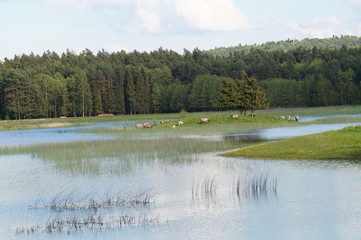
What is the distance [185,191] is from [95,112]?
131011 mm

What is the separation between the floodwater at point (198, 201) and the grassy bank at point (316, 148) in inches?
67.5

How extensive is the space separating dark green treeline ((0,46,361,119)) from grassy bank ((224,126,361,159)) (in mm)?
97566

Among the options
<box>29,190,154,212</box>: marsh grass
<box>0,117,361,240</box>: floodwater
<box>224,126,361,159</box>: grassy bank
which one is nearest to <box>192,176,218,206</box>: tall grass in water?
<box>0,117,361,240</box>: floodwater

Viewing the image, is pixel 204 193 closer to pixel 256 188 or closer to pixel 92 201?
pixel 256 188

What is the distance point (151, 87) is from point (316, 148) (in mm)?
137777

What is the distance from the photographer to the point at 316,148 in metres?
37.1

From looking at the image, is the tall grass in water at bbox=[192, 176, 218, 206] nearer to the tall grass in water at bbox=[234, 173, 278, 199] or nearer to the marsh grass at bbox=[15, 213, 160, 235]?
the tall grass in water at bbox=[234, 173, 278, 199]

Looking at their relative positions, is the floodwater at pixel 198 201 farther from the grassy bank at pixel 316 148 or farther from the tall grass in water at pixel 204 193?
the grassy bank at pixel 316 148

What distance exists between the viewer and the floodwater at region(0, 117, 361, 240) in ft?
66.4

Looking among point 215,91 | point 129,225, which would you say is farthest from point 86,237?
point 215,91

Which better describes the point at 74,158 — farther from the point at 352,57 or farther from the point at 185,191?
the point at 352,57

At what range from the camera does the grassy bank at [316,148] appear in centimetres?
3553

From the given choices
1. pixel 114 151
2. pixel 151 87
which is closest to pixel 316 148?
pixel 114 151

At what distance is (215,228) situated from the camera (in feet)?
66.8
